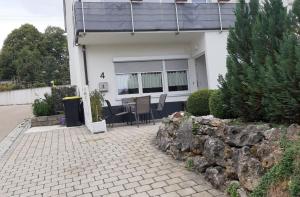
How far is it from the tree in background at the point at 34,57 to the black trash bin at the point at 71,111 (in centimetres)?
2997

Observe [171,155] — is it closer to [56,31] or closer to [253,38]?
[253,38]

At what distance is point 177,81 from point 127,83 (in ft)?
7.32

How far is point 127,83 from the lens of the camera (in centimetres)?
1368

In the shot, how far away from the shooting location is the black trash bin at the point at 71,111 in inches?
535

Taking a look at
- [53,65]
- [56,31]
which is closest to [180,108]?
[53,65]

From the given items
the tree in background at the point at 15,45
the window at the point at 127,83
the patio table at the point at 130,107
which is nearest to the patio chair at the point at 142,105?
the patio table at the point at 130,107

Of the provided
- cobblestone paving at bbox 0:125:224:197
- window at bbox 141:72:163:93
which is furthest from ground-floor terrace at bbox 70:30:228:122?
cobblestone paving at bbox 0:125:224:197

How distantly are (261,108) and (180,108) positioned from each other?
957 cm

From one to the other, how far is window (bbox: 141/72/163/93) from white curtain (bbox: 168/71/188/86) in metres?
0.46

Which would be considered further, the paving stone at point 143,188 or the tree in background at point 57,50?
the tree in background at point 57,50

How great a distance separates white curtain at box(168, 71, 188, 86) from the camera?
46.9 feet

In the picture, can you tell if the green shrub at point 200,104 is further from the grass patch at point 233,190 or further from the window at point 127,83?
the window at point 127,83

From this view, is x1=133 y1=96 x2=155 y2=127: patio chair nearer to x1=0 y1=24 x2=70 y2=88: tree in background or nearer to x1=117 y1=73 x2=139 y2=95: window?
x1=117 y1=73 x2=139 y2=95: window

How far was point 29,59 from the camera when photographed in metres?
45.3
